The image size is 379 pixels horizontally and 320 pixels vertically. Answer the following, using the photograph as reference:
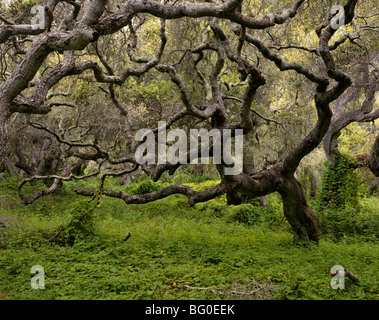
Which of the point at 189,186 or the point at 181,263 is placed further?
the point at 189,186

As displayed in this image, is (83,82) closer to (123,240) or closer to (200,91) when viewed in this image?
(200,91)

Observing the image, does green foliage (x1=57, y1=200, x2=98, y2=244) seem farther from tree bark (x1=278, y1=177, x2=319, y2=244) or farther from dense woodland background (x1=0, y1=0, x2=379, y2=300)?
tree bark (x1=278, y1=177, x2=319, y2=244)

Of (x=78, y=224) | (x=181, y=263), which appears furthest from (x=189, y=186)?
(x=181, y=263)

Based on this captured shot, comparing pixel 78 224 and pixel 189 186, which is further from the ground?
pixel 189 186

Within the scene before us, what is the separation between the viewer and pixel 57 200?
14.4 m

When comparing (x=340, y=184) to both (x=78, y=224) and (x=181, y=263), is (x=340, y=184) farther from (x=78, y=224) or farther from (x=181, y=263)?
(x=78, y=224)

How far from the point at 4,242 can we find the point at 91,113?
31.2 feet

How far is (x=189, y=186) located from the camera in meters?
10.1

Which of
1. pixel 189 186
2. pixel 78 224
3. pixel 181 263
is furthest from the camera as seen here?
pixel 189 186

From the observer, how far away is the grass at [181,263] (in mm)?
4855

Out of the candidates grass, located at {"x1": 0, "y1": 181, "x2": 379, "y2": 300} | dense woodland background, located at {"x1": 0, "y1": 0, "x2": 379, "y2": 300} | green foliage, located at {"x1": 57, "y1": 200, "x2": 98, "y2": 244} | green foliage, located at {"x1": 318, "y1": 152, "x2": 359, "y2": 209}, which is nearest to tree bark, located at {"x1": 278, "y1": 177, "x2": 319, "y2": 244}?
dense woodland background, located at {"x1": 0, "y1": 0, "x2": 379, "y2": 300}

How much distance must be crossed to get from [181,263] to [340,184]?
9848 millimetres

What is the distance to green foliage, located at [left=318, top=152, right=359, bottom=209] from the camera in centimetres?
1380

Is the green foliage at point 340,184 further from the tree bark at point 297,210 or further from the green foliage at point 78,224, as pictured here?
the green foliage at point 78,224
